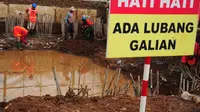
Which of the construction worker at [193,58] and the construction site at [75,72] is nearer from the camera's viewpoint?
the construction site at [75,72]

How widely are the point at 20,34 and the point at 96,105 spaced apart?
7.33 meters

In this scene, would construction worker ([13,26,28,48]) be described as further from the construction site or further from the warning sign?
the warning sign

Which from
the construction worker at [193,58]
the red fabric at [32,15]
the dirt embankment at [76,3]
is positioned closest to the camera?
the construction worker at [193,58]

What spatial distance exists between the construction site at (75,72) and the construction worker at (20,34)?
18 centimetres

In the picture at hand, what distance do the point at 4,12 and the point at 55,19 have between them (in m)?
2.03

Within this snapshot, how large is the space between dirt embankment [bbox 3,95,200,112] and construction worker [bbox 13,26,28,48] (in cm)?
655

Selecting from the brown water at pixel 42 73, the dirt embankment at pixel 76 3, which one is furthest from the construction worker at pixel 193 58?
the dirt embankment at pixel 76 3

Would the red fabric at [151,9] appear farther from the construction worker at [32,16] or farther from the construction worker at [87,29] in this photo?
the construction worker at [32,16]

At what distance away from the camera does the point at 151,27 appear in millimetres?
2801

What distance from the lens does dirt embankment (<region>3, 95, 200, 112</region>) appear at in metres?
4.59

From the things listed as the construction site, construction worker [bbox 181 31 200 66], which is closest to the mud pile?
the construction site

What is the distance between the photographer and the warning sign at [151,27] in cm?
267

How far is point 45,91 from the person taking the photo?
25.6 feet

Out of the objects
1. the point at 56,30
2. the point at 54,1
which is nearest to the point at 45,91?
the point at 56,30
